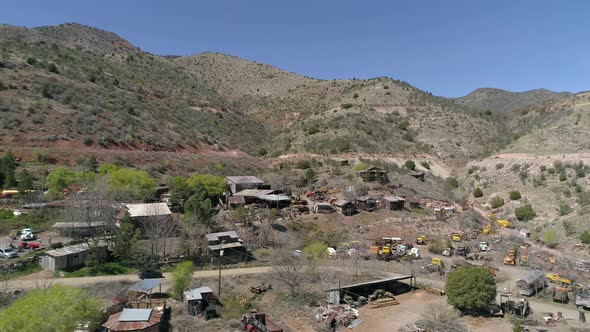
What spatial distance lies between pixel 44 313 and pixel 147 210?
77.3 feet

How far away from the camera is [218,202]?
5106 cm

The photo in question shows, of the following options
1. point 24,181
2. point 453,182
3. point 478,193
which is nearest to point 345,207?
point 478,193

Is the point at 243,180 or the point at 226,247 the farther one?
the point at 243,180

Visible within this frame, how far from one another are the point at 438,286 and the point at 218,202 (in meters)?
27.8

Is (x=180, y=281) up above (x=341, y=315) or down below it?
above

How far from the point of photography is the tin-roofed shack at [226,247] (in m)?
37.0

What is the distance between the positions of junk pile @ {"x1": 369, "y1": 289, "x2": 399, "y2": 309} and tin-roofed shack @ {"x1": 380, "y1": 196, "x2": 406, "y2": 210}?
20934mm

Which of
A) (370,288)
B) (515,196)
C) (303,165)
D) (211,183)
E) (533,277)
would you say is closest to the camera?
(370,288)

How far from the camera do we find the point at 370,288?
107 ft

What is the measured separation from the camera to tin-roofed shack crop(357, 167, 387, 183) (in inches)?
2395

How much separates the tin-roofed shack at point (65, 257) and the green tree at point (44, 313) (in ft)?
41.2

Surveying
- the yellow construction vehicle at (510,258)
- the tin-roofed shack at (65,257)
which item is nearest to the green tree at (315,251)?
the tin-roofed shack at (65,257)

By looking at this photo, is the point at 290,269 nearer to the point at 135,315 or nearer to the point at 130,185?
the point at 135,315

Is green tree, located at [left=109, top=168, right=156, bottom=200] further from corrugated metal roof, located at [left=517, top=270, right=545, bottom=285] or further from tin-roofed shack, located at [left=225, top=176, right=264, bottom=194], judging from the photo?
corrugated metal roof, located at [left=517, top=270, right=545, bottom=285]
